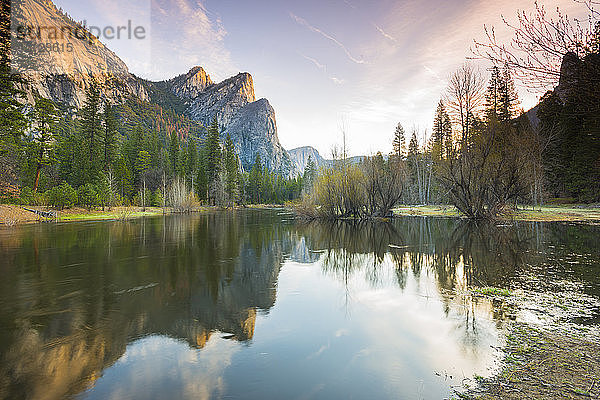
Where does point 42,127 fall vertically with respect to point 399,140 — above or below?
below

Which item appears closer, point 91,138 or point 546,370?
point 546,370

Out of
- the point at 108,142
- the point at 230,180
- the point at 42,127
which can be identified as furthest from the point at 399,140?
the point at 42,127

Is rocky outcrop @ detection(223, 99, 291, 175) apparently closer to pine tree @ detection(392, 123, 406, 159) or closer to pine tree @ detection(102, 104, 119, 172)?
pine tree @ detection(392, 123, 406, 159)

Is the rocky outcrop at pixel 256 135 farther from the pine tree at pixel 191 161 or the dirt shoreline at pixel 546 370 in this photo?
the dirt shoreline at pixel 546 370

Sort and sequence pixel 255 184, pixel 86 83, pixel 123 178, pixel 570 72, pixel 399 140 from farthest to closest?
pixel 86 83 < pixel 255 184 < pixel 399 140 < pixel 123 178 < pixel 570 72

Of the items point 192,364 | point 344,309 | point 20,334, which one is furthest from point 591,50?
point 20,334

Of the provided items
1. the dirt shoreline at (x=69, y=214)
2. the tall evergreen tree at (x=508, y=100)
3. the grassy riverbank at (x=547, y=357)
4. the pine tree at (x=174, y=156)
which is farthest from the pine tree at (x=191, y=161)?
the grassy riverbank at (x=547, y=357)

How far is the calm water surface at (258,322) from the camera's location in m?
3.74

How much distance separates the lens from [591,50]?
134 inches

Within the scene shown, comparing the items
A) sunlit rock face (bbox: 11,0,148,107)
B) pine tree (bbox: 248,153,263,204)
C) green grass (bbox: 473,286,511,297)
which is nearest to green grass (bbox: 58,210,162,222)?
green grass (bbox: 473,286,511,297)

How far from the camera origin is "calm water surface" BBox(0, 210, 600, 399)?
Result: 3.74m

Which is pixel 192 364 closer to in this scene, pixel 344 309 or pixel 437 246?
pixel 344 309

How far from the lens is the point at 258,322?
5777 mm

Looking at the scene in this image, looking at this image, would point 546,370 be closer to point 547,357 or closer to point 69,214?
point 547,357
